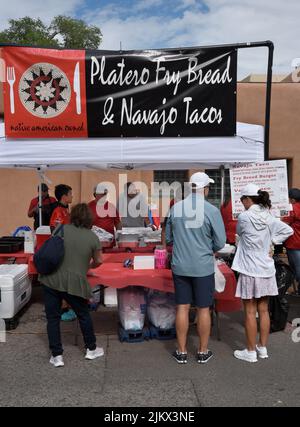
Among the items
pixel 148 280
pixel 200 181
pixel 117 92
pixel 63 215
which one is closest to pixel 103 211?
pixel 63 215

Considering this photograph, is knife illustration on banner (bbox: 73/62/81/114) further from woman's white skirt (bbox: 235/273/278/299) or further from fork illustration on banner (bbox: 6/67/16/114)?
woman's white skirt (bbox: 235/273/278/299)

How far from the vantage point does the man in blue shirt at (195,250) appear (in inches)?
154

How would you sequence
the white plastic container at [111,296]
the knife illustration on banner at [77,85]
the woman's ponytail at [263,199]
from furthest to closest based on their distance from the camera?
the knife illustration on banner at [77,85], the white plastic container at [111,296], the woman's ponytail at [263,199]

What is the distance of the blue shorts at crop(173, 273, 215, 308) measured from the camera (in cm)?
395

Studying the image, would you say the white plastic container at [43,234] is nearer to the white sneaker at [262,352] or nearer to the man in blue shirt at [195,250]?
the man in blue shirt at [195,250]

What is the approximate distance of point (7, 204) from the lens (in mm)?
11227

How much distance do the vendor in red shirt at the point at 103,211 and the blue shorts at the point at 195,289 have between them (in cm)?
264

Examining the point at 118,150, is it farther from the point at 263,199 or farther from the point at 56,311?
the point at 56,311

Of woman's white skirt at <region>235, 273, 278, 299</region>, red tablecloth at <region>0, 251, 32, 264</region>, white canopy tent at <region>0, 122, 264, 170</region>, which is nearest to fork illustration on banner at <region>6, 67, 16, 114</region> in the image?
white canopy tent at <region>0, 122, 264, 170</region>

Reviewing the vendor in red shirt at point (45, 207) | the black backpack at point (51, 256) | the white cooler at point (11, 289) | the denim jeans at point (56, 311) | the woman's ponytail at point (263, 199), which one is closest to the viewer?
the black backpack at point (51, 256)

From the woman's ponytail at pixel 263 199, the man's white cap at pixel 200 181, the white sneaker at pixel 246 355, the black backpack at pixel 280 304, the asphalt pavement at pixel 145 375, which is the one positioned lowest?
the asphalt pavement at pixel 145 375

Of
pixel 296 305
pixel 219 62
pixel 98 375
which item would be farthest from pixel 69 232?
pixel 296 305

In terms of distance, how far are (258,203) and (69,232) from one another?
5.83ft

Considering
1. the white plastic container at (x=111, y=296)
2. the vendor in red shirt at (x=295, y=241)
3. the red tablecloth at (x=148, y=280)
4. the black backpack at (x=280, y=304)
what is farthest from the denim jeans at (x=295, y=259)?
the white plastic container at (x=111, y=296)
